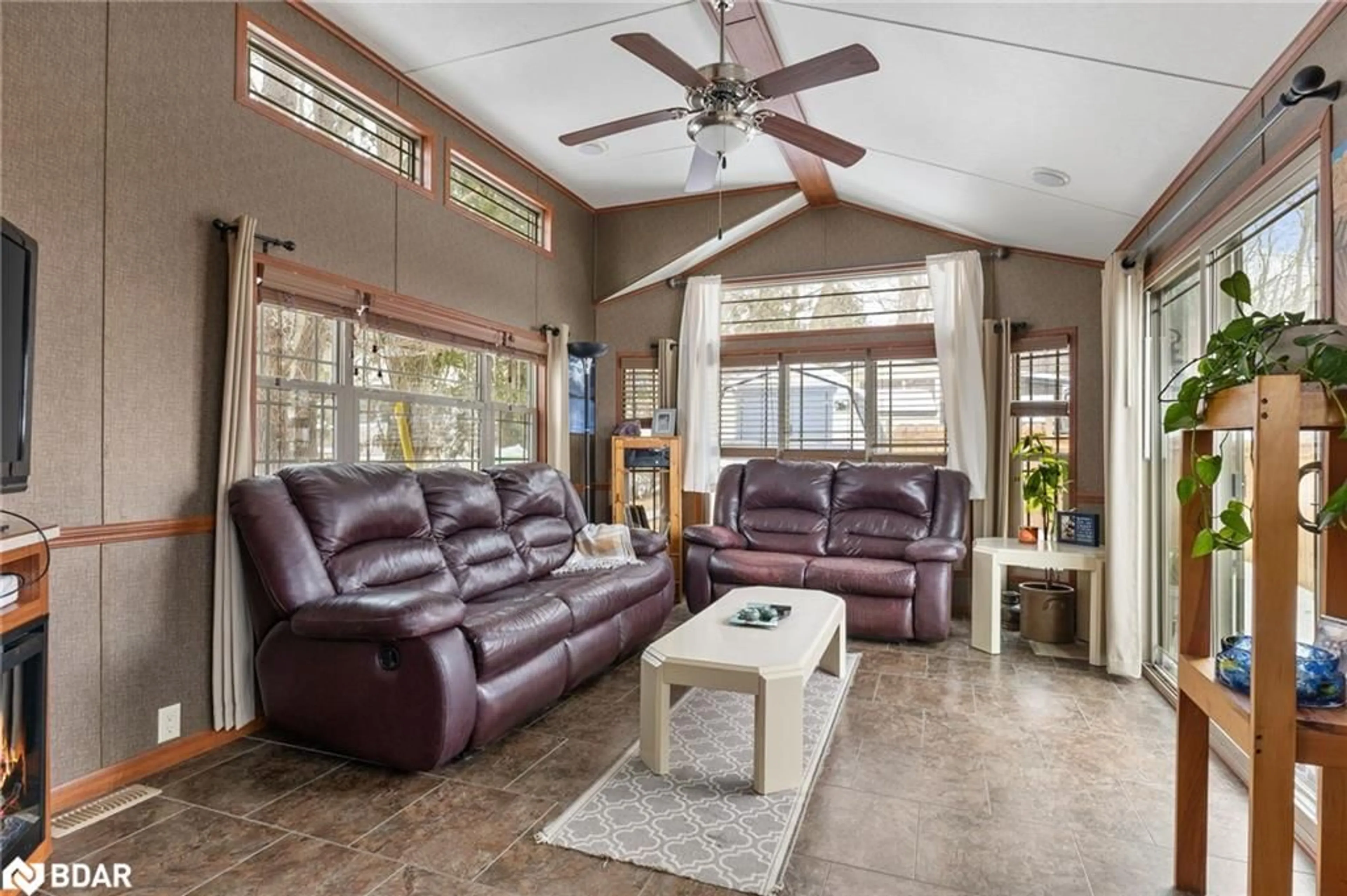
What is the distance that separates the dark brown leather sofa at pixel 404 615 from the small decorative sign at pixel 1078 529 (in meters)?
2.75

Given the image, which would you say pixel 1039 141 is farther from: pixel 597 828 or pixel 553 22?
pixel 597 828

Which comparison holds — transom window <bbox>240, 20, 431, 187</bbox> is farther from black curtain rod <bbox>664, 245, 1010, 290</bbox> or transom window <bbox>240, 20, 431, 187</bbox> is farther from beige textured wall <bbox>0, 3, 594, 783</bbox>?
black curtain rod <bbox>664, 245, 1010, 290</bbox>

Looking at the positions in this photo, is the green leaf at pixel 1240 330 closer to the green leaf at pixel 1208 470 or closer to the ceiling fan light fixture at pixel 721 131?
the green leaf at pixel 1208 470

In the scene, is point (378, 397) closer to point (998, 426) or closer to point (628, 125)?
point (628, 125)

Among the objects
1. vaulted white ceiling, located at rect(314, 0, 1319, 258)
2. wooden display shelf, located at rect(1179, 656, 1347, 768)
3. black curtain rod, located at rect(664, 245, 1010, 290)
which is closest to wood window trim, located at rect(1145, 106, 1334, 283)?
vaulted white ceiling, located at rect(314, 0, 1319, 258)

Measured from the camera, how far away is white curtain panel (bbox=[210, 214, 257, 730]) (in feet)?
9.23

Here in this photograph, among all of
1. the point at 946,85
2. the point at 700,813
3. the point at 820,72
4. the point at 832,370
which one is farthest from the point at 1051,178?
the point at 700,813

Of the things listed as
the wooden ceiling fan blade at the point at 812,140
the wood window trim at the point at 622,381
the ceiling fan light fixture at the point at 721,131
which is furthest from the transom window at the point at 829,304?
the ceiling fan light fixture at the point at 721,131

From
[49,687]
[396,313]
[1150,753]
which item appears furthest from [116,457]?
[1150,753]

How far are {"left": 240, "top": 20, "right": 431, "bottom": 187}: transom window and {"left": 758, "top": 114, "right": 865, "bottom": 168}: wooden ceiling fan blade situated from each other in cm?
227

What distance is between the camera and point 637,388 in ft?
20.1

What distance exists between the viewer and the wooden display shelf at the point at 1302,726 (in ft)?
4.68

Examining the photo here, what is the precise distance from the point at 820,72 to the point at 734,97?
1.13ft

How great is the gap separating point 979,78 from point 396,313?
3.20m
